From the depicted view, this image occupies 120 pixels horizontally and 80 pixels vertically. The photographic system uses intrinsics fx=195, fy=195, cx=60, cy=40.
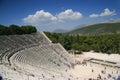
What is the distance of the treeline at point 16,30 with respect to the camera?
A: 145 ft

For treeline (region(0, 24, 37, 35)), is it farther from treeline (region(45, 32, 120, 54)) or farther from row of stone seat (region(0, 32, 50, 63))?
treeline (region(45, 32, 120, 54))

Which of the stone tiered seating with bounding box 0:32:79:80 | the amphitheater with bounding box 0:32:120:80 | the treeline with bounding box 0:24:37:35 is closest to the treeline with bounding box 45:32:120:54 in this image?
the treeline with bounding box 0:24:37:35

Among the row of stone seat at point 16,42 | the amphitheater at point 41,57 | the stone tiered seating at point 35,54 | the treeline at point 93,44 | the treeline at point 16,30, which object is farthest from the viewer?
the treeline at point 93,44

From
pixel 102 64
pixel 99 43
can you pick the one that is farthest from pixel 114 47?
pixel 102 64

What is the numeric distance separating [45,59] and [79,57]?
14.0m

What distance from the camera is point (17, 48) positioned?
3809cm

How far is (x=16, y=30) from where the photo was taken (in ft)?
163

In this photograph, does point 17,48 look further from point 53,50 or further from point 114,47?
point 114,47

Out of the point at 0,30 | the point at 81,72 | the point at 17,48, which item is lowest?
the point at 81,72

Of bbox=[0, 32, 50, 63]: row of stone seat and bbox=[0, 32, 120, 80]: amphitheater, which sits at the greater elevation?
bbox=[0, 32, 50, 63]: row of stone seat

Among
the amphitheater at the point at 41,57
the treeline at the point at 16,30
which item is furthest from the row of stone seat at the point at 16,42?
the treeline at the point at 16,30

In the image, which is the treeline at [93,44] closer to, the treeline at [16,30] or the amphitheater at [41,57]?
the treeline at [16,30]

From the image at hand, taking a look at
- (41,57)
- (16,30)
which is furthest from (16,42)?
(16,30)

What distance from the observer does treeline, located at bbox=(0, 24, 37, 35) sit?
145ft
